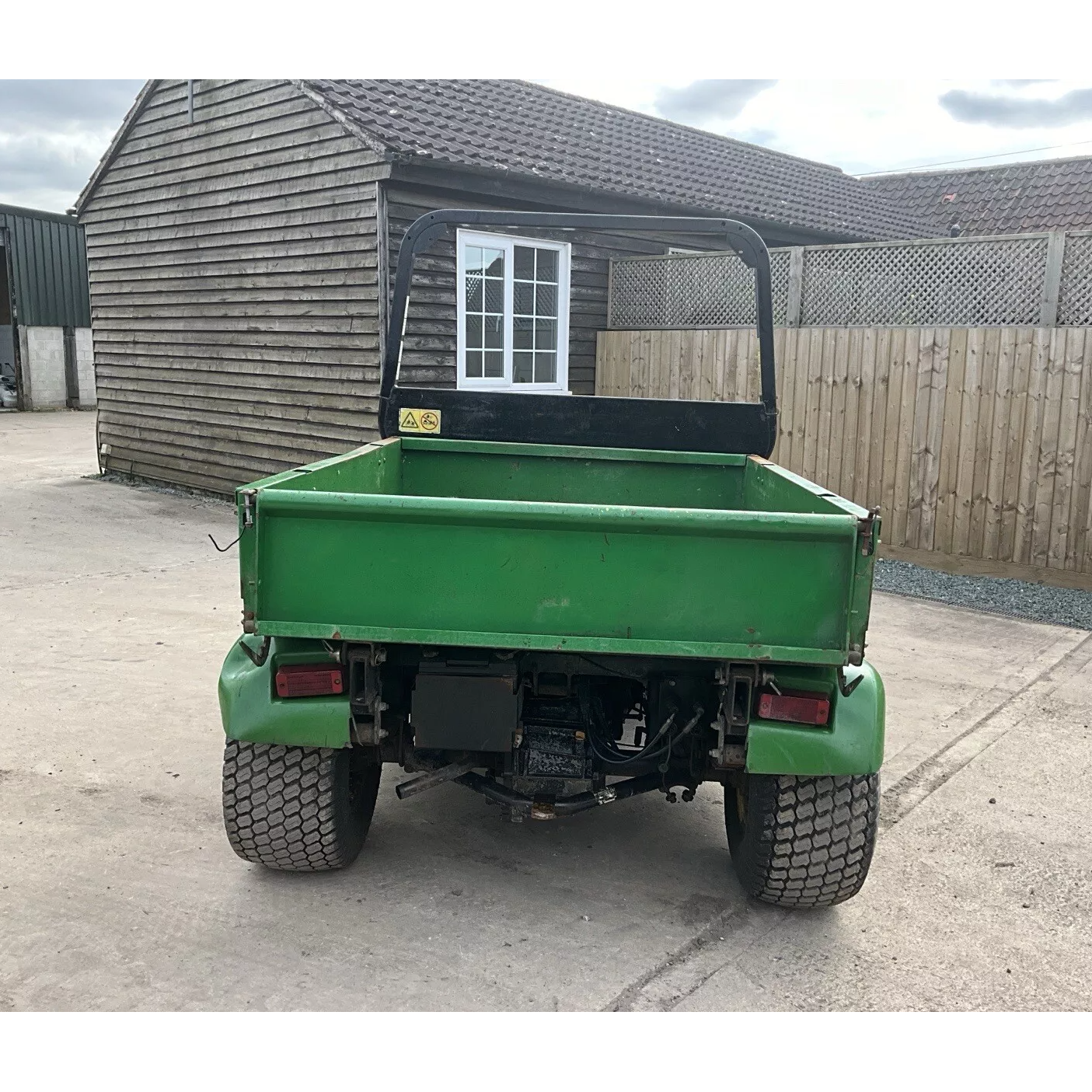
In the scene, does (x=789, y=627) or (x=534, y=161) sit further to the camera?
(x=534, y=161)

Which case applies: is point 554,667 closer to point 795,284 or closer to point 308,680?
point 308,680

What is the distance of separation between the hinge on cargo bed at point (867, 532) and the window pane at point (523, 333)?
304 inches

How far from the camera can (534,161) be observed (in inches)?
387

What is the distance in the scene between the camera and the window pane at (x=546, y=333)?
10.4 metres

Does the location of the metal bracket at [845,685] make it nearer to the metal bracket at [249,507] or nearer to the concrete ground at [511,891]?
the concrete ground at [511,891]

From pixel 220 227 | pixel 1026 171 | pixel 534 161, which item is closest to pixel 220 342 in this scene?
pixel 220 227

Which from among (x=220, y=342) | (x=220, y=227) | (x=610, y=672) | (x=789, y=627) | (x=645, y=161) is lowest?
(x=610, y=672)

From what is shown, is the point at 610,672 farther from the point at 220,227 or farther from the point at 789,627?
the point at 220,227

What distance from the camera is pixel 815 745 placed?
293 centimetres

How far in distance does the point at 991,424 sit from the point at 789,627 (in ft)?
20.2

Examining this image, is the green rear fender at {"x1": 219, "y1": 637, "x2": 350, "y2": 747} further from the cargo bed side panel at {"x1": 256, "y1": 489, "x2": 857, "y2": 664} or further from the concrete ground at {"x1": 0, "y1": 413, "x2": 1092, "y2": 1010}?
the concrete ground at {"x1": 0, "y1": 413, "x2": 1092, "y2": 1010}

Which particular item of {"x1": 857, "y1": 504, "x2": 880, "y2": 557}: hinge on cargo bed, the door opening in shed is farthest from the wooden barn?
the door opening in shed

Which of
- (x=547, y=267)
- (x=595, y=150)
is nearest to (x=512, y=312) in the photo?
(x=547, y=267)

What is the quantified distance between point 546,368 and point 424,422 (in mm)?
5970
